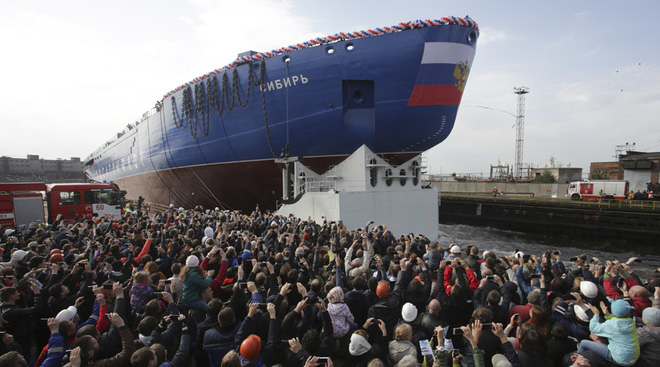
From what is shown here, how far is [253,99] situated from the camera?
16297 millimetres

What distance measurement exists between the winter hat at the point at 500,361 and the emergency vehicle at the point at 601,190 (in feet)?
99.6

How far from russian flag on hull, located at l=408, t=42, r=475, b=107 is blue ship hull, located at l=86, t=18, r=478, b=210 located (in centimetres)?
4

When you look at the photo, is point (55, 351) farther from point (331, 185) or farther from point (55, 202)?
point (55, 202)

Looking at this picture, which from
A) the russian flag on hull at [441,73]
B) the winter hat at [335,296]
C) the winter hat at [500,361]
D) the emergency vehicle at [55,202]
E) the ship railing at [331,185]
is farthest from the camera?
the emergency vehicle at [55,202]

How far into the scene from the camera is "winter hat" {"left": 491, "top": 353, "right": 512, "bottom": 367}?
8.87ft

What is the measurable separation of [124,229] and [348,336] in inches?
352

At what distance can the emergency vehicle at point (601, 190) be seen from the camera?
25656mm

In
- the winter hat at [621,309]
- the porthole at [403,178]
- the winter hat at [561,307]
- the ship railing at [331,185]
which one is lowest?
the winter hat at [561,307]

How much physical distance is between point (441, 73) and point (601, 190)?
2166cm

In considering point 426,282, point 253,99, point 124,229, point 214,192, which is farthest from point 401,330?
point 214,192

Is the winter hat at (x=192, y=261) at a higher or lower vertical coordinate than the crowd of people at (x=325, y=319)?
higher

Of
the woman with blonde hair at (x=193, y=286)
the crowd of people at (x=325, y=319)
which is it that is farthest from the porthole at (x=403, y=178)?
the woman with blonde hair at (x=193, y=286)

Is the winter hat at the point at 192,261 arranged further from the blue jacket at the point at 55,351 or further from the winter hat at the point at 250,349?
the winter hat at the point at 250,349

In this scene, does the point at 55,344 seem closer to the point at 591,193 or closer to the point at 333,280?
the point at 333,280
